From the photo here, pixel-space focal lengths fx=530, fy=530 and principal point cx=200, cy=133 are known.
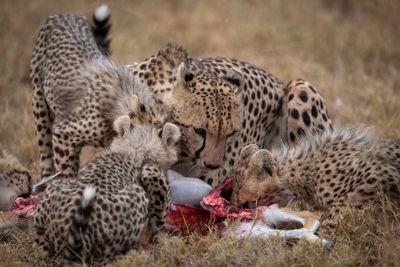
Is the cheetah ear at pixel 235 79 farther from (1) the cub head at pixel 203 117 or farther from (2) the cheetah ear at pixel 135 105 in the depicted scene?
(2) the cheetah ear at pixel 135 105

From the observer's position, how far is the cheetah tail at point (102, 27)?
473cm

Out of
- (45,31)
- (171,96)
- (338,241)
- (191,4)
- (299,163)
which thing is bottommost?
(338,241)

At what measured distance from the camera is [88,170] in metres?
3.08

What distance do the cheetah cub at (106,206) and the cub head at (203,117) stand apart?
0.23m

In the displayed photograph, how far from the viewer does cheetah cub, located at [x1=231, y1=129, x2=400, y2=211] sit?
11.3ft

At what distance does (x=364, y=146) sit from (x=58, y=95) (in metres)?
2.35

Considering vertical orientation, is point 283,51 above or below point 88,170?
above

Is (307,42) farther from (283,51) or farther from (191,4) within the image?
(191,4)

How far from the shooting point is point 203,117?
11.8ft

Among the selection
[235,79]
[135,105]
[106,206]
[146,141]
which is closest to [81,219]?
[106,206]

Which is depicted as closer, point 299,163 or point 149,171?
point 149,171

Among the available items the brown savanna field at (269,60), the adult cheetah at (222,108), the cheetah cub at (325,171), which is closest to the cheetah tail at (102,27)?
the adult cheetah at (222,108)

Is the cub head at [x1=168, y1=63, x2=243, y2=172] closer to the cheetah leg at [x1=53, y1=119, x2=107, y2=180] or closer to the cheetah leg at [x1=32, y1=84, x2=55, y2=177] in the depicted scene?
the cheetah leg at [x1=53, y1=119, x2=107, y2=180]

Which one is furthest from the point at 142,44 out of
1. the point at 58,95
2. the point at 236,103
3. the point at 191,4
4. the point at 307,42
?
the point at 236,103
